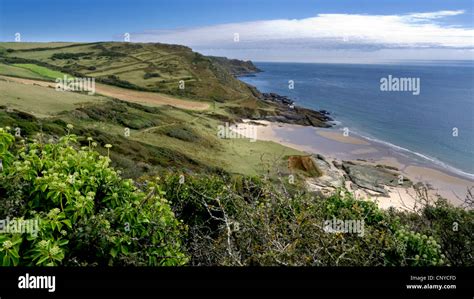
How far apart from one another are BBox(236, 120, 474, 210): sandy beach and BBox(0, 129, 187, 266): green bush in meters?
21.0

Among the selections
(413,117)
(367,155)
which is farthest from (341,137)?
(413,117)

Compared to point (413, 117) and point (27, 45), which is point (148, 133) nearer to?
point (413, 117)

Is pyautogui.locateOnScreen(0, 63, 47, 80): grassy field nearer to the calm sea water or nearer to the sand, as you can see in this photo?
the sand

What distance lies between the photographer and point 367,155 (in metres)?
37.1

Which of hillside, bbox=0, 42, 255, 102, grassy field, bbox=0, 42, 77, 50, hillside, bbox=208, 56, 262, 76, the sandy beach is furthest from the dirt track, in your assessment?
hillside, bbox=208, 56, 262, 76

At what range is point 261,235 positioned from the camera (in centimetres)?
426

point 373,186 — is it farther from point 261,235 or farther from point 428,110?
point 428,110

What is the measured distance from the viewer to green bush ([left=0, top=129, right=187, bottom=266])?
11.5ft

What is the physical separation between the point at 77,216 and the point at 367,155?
3599 centimetres

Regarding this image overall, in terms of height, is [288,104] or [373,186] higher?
[288,104]

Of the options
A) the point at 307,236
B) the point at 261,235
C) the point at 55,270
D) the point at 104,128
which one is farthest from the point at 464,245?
the point at 104,128

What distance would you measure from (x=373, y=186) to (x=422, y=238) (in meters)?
25.2

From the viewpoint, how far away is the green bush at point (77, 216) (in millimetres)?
3500

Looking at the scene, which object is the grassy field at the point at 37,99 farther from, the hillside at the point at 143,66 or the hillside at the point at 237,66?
the hillside at the point at 237,66
